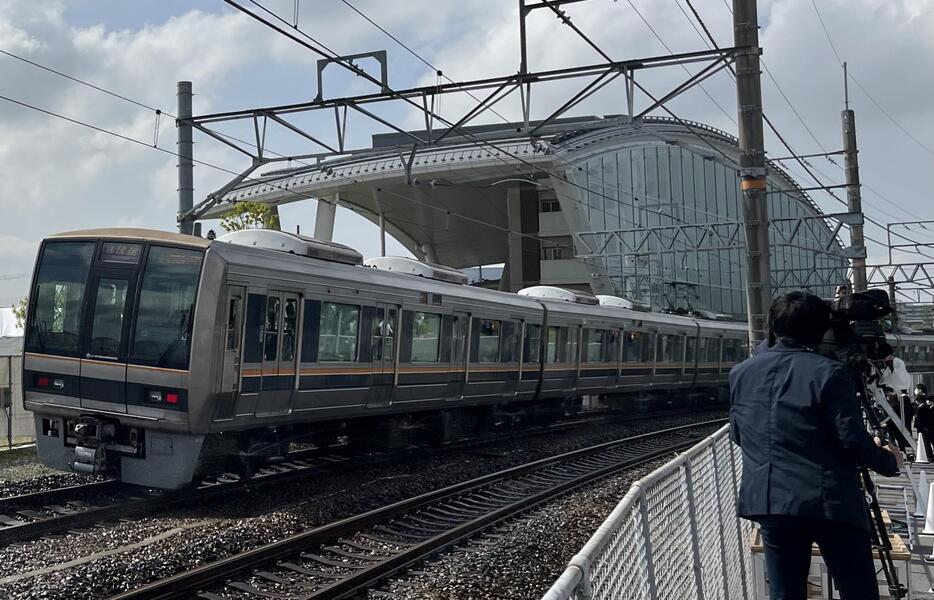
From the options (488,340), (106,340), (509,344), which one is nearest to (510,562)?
(106,340)

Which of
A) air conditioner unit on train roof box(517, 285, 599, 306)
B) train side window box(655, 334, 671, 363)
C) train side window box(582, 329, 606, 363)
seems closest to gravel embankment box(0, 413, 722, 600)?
air conditioner unit on train roof box(517, 285, 599, 306)

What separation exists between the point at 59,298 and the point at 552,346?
11670 mm

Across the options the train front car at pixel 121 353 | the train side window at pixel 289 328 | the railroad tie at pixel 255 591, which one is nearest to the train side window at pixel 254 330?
the train side window at pixel 289 328

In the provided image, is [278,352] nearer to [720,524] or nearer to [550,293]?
[720,524]

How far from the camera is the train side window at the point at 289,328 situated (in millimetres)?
12156

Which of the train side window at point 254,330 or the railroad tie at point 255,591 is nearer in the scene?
the railroad tie at point 255,591

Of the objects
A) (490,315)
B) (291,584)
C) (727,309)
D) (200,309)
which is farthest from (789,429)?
(727,309)

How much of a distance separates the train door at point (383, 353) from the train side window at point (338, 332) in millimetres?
543

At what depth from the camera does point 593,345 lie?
23.6 meters

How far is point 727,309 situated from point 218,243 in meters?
52.6

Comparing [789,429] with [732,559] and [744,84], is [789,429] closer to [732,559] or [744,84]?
[732,559]

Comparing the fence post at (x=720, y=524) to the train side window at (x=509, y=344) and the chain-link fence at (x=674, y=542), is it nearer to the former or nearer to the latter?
the chain-link fence at (x=674, y=542)

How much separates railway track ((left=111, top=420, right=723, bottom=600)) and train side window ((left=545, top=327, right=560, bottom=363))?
20.4 feet

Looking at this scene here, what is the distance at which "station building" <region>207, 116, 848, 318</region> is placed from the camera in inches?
1930
